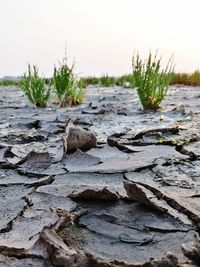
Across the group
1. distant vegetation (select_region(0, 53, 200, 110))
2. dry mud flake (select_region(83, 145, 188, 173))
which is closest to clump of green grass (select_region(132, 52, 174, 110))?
distant vegetation (select_region(0, 53, 200, 110))

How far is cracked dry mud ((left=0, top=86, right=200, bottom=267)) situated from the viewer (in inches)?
36.2

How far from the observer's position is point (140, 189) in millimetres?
1188

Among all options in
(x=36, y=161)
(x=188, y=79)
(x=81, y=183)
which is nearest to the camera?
(x=81, y=183)

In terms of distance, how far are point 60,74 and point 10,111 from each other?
82cm

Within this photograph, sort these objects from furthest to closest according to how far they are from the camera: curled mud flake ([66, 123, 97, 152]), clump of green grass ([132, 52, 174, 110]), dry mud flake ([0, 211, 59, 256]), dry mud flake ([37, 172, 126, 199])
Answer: clump of green grass ([132, 52, 174, 110]), curled mud flake ([66, 123, 97, 152]), dry mud flake ([37, 172, 126, 199]), dry mud flake ([0, 211, 59, 256])

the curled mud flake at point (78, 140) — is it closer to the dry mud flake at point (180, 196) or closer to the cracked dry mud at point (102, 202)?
the cracked dry mud at point (102, 202)

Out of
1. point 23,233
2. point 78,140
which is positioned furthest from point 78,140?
point 23,233

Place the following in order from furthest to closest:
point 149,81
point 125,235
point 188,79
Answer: point 188,79, point 149,81, point 125,235

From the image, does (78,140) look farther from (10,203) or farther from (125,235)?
(125,235)

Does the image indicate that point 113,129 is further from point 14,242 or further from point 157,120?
point 14,242

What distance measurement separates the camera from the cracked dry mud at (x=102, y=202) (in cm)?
92

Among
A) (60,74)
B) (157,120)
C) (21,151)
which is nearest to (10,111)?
(60,74)

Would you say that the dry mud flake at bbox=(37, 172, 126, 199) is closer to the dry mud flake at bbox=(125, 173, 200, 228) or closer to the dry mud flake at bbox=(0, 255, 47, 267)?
the dry mud flake at bbox=(125, 173, 200, 228)

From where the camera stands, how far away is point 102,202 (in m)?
1.22
